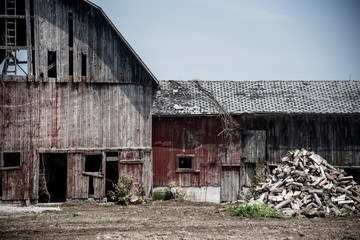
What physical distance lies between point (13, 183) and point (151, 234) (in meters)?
9.55

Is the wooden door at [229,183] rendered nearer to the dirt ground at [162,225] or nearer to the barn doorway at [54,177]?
the dirt ground at [162,225]

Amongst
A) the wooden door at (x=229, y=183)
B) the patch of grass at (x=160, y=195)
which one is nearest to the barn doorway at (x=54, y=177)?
the patch of grass at (x=160, y=195)

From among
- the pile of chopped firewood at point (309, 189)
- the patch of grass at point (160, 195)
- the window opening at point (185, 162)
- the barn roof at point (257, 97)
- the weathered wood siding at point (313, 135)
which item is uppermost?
the barn roof at point (257, 97)

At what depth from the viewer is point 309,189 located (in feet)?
52.1

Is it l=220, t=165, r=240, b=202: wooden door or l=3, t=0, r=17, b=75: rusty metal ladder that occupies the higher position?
l=3, t=0, r=17, b=75: rusty metal ladder

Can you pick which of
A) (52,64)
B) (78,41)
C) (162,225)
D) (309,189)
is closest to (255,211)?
(309,189)

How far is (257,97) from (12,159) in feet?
45.4

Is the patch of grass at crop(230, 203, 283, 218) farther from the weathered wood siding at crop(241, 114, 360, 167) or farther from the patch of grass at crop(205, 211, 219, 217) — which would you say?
the weathered wood siding at crop(241, 114, 360, 167)

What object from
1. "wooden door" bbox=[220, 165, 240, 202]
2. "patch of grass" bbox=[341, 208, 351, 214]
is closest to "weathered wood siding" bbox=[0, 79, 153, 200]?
"wooden door" bbox=[220, 165, 240, 202]

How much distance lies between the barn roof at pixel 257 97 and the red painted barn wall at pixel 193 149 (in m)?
0.65

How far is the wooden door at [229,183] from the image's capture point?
19.5 m

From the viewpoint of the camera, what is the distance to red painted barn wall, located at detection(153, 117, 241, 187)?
64.0ft

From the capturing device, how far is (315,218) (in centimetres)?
1431

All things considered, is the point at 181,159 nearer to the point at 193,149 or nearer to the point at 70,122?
the point at 193,149
